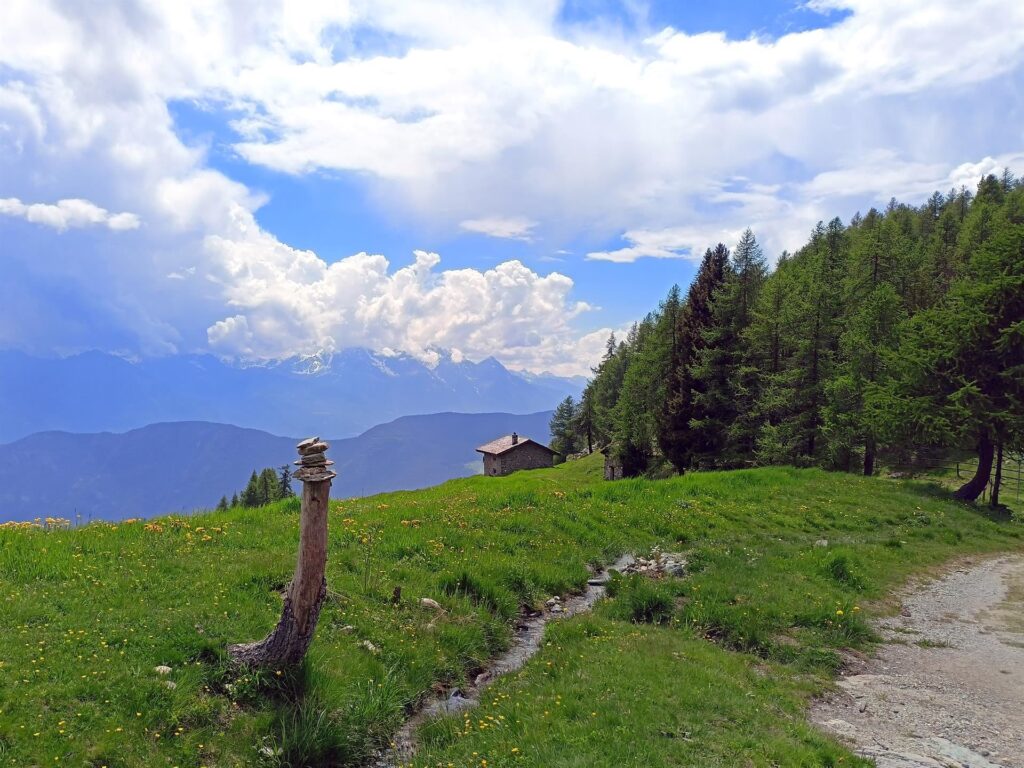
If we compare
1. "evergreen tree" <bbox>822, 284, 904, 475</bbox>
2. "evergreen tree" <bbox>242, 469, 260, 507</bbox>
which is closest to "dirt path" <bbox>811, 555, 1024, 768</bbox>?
"evergreen tree" <bbox>822, 284, 904, 475</bbox>

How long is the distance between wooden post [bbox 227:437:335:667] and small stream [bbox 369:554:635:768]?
6.79 feet

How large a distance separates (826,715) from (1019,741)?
2.44 metres

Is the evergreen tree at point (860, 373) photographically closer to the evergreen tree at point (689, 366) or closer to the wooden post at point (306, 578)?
the evergreen tree at point (689, 366)

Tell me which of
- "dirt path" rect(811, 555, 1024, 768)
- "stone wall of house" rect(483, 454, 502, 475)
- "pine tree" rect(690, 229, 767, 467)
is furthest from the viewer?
"stone wall of house" rect(483, 454, 502, 475)

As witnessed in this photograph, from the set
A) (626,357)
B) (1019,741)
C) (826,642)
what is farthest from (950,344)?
(626,357)

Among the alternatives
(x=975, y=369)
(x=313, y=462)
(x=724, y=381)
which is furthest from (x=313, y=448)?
(x=724, y=381)

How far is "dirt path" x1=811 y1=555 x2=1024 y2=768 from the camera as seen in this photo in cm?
788

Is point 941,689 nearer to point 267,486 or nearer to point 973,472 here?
point 973,472

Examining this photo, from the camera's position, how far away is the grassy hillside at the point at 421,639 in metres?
7.57

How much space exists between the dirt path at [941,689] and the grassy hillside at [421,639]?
2.13 feet

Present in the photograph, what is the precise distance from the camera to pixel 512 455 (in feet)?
305

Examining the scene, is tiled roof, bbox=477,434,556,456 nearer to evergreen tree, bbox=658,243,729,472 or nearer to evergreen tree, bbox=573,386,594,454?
evergreen tree, bbox=573,386,594,454

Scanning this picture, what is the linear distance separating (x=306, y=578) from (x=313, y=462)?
1.79 metres

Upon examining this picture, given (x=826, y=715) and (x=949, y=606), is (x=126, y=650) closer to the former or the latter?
(x=826, y=715)
